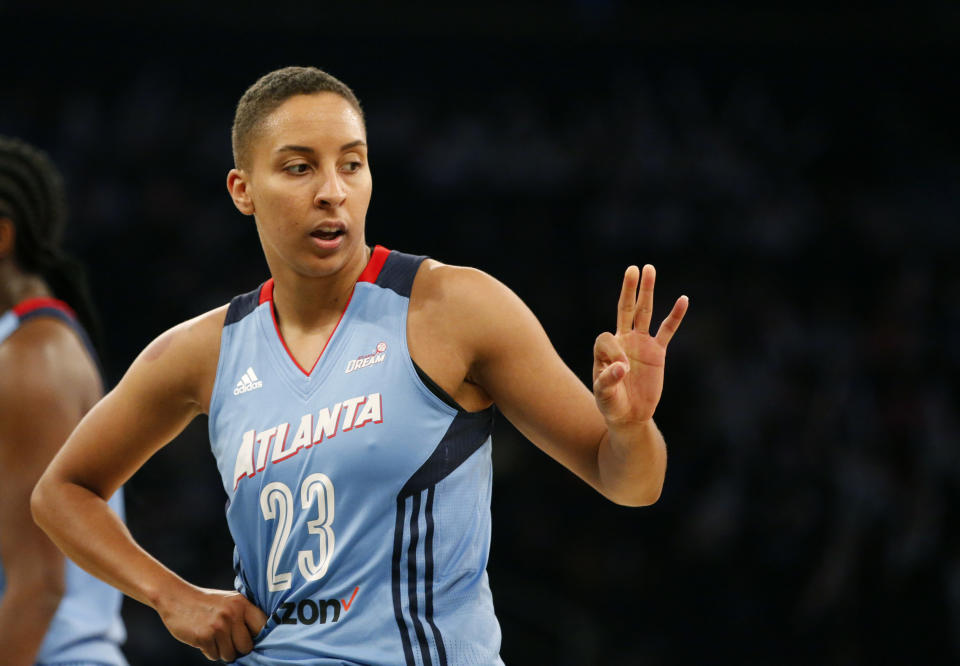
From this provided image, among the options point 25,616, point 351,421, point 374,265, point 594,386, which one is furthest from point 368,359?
point 25,616

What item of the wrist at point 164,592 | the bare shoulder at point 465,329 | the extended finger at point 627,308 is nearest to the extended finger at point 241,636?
the wrist at point 164,592

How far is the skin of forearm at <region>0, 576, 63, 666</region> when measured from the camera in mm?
2729

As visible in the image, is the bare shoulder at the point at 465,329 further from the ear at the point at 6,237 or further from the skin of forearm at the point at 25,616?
the ear at the point at 6,237

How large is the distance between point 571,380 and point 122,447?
1.01m

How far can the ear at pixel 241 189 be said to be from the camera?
250 centimetres

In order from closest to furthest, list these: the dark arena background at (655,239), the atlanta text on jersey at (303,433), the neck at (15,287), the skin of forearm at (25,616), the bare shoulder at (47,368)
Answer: the atlanta text on jersey at (303,433) → the skin of forearm at (25,616) → the bare shoulder at (47,368) → the neck at (15,287) → the dark arena background at (655,239)

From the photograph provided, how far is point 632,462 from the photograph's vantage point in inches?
84.1

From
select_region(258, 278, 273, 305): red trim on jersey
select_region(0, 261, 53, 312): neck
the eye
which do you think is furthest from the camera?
select_region(0, 261, 53, 312): neck

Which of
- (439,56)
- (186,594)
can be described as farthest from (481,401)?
(439,56)

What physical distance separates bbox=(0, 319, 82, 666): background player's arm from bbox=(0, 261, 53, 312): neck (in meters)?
0.23

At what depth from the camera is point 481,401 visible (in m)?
2.36

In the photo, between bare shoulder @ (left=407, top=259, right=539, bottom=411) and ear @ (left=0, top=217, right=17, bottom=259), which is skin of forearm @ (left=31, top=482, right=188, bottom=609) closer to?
bare shoulder @ (left=407, top=259, right=539, bottom=411)

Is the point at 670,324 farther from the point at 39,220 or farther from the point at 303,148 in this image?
the point at 39,220

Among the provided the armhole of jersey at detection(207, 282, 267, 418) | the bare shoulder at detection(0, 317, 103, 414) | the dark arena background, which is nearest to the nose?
the armhole of jersey at detection(207, 282, 267, 418)
